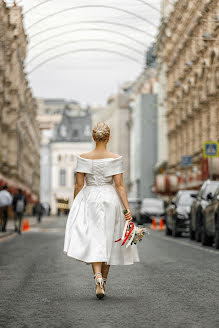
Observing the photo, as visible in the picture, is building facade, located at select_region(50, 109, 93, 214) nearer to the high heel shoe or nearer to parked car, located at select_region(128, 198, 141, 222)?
parked car, located at select_region(128, 198, 141, 222)

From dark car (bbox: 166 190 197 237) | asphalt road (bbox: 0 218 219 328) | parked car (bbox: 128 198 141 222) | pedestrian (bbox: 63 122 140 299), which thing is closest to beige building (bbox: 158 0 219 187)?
parked car (bbox: 128 198 141 222)

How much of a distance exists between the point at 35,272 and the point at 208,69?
3950 cm

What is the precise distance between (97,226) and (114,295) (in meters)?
0.83

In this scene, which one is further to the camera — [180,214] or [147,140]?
[147,140]

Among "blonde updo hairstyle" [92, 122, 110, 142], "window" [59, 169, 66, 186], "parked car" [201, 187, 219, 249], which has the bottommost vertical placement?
"parked car" [201, 187, 219, 249]

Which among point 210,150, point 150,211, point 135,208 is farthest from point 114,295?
point 135,208

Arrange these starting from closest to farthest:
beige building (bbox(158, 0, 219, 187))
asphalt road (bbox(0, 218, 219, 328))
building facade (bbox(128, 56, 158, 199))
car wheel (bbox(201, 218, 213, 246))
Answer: asphalt road (bbox(0, 218, 219, 328)), car wheel (bbox(201, 218, 213, 246)), beige building (bbox(158, 0, 219, 187)), building facade (bbox(128, 56, 158, 199))

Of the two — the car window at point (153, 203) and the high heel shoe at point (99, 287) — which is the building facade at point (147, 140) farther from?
the high heel shoe at point (99, 287)

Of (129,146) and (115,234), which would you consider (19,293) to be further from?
(129,146)

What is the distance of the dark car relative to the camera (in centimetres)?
2810

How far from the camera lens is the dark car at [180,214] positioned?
28.1 meters

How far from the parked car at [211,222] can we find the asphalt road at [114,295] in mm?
4363

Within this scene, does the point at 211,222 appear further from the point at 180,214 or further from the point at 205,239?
the point at 180,214

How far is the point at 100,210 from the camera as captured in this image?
357 inches
